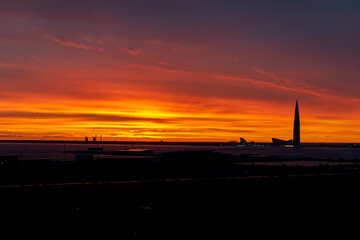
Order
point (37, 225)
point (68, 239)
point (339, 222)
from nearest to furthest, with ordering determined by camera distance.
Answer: point (68, 239)
point (37, 225)
point (339, 222)

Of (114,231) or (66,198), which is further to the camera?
(66,198)

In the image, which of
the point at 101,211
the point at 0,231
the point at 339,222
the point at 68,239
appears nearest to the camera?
the point at 68,239

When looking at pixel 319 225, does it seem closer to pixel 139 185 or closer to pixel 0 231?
pixel 0 231

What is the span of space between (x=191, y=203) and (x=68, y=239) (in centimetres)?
1741

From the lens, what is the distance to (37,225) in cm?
2983

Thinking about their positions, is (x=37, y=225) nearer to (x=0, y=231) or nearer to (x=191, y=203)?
(x=0, y=231)

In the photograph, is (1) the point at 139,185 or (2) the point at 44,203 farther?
(1) the point at 139,185

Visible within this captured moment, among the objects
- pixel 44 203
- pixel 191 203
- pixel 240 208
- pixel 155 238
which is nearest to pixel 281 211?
pixel 240 208

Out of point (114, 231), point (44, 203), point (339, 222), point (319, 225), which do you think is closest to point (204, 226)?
point (114, 231)

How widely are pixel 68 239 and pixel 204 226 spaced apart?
10.6m

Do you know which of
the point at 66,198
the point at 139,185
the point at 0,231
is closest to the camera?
the point at 0,231

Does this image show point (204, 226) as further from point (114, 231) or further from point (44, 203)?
point (44, 203)

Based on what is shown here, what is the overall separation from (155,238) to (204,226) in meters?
5.35

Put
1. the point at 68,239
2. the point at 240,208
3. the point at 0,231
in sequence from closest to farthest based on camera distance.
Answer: the point at 68,239, the point at 0,231, the point at 240,208
